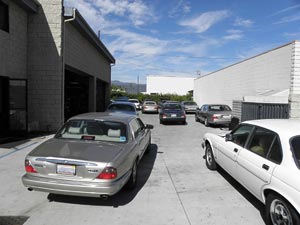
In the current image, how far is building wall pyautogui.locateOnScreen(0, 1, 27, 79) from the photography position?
10.5 m

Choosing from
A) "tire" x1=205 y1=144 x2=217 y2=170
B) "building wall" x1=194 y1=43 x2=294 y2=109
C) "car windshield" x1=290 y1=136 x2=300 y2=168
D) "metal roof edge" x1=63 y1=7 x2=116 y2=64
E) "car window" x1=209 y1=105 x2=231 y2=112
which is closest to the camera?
"car windshield" x1=290 y1=136 x2=300 y2=168

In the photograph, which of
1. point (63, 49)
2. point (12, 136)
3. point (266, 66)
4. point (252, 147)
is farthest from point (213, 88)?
point (252, 147)

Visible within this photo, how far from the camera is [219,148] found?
243 inches

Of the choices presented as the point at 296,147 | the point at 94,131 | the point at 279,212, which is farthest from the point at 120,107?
the point at 279,212


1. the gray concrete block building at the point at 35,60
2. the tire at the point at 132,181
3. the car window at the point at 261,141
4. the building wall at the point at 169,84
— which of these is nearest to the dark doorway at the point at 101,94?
the gray concrete block building at the point at 35,60

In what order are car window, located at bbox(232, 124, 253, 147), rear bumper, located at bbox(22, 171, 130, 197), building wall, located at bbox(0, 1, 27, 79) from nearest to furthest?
rear bumper, located at bbox(22, 171, 130, 197), car window, located at bbox(232, 124, 253, 147), building wall, located at bbox(0, 1, 27, 79)

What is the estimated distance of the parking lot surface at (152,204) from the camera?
4164 mm

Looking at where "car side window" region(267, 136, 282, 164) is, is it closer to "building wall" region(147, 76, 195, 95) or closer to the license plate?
the license plate

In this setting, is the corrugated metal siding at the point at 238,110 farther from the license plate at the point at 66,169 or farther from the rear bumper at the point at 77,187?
the license plate at the point at 66,169

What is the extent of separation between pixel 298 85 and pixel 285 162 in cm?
1208

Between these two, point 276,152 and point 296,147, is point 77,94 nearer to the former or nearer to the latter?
point 276,152

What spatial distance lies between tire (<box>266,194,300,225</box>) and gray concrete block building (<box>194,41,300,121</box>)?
7875 mm

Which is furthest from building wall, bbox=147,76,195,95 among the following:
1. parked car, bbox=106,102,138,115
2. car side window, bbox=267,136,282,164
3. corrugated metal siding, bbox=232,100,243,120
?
car side window, bbox=267,136,282,164

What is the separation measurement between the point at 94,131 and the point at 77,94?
1726cm
